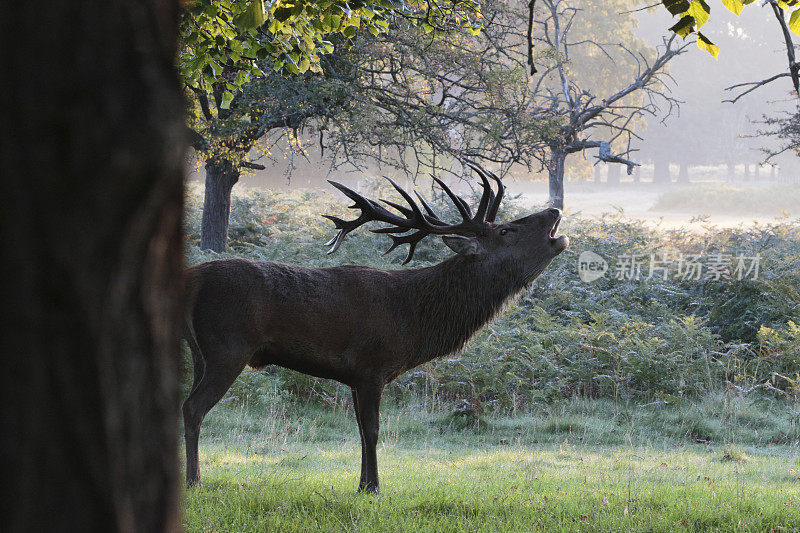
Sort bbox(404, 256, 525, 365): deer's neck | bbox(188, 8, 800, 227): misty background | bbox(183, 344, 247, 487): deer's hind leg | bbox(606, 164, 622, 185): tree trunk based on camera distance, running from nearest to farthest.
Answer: bbox(183, 344, 247, 487): deer's hind leg, bbox(404, 256, 525, 365): deer's neck, bbox(188, 8, 800, 227): misty background, bbox(606, 164, 622, 185): tree trunk

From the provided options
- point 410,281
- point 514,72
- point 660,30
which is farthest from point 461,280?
point 660,30

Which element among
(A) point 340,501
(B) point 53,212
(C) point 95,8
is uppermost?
(C) point 95,8

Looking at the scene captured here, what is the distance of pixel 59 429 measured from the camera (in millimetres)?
959

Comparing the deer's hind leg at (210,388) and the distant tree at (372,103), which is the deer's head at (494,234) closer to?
the deer's hind leg at (210,388)

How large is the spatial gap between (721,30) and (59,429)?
301 feet

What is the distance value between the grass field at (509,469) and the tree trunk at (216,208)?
18.6ft

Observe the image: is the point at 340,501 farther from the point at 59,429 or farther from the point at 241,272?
the point at 59,429

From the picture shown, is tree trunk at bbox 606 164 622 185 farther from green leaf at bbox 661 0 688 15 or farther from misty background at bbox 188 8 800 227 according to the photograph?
green leaf at bbox 661 0 688 15

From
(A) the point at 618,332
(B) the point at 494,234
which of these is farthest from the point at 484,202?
(A) the point at 618,332

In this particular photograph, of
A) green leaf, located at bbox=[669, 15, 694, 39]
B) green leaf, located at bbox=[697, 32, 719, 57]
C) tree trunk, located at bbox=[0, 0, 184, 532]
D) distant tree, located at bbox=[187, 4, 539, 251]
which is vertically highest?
distant tree, located at bbox=[187, 4, 539, 251]

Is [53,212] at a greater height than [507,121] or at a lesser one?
lesser

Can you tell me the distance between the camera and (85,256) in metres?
0.99

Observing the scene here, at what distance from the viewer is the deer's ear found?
6.20 meters

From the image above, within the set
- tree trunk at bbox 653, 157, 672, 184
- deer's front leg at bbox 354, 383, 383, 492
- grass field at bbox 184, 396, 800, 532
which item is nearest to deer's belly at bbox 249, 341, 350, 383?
deer's front leg at bbox 354, 383, 383, 492
